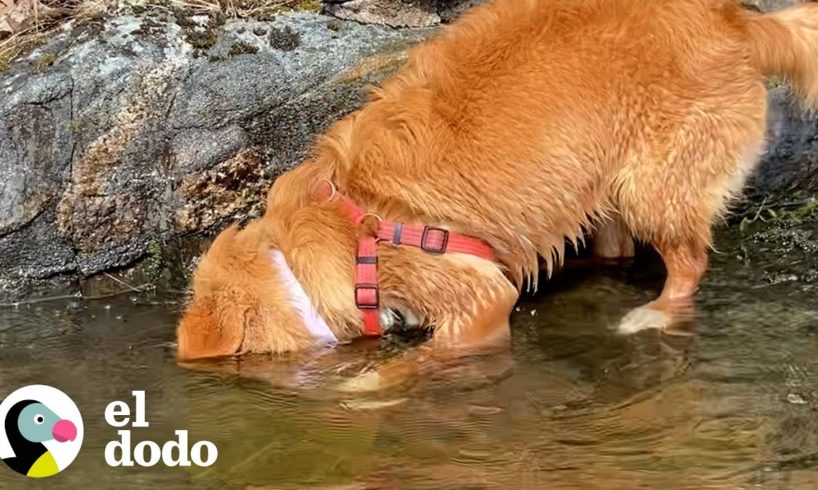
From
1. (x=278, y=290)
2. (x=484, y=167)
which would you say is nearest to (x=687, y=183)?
(x=484, y=167)

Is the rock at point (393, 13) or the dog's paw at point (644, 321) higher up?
the rock at point (393, 13)

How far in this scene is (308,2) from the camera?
5262mm

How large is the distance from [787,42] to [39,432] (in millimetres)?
3204

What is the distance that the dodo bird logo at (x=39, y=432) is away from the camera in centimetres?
304

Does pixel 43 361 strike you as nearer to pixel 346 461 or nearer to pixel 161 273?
pixel 161 273

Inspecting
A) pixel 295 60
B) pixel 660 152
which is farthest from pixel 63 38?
pixel 660 152

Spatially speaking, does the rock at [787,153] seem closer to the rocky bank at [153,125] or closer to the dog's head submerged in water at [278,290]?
the rocky bank at [153,125]

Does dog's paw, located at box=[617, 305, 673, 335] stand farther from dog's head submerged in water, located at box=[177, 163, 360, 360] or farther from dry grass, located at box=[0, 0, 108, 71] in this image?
dry grass, located at box=[0, 0, 108, 71]

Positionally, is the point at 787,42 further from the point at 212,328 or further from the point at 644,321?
the point at 212,328

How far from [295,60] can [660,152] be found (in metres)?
1.83

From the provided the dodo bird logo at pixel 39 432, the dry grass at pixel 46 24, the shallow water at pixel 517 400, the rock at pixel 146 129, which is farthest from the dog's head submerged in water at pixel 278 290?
the dry grass at pixel 46 24

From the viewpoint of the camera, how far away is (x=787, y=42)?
4.11 meters

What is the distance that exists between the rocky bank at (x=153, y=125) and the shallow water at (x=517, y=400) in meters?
0.36

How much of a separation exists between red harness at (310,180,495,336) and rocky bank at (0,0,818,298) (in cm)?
101
